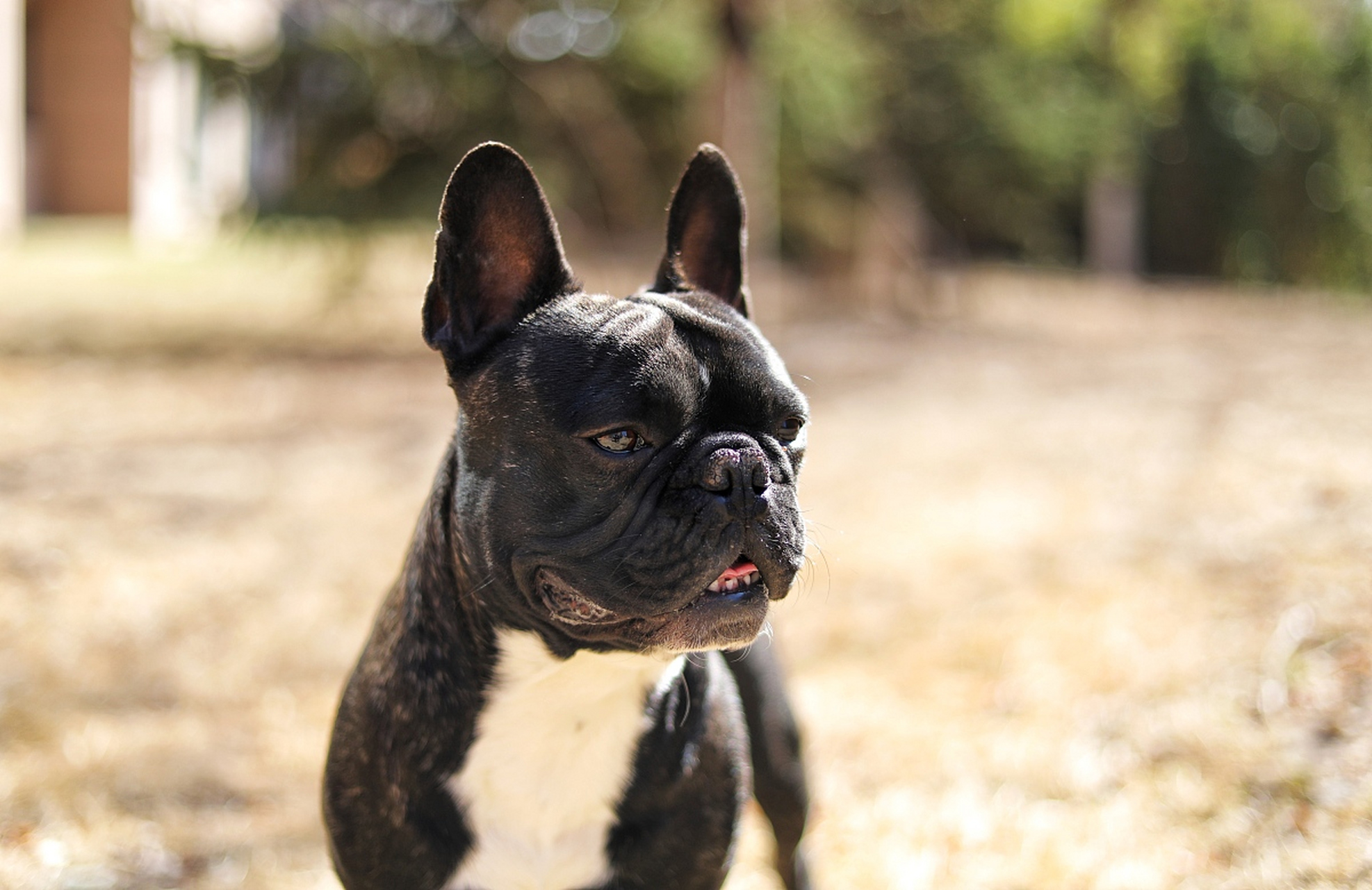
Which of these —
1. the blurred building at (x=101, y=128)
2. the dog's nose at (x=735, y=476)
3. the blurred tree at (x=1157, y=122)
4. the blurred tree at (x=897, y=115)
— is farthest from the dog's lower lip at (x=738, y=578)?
the blurred building at (x=101, y=128)

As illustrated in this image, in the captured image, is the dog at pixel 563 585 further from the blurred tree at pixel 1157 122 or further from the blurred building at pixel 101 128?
the blurred building at pixel 101 128

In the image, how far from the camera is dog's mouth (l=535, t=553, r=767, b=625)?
1993mm

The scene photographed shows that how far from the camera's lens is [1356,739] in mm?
3518

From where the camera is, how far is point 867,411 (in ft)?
28.8

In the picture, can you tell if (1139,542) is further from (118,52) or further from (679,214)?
(118,52)

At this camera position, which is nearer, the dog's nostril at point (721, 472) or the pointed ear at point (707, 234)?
the dog's nostril at point (721, 472)

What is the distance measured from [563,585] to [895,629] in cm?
323

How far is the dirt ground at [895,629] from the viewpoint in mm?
3400

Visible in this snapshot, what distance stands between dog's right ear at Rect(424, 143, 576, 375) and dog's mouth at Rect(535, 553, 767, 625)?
0.48 m

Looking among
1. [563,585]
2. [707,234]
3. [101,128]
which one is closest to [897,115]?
[707,234]

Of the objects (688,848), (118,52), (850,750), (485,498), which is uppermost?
(118,52)

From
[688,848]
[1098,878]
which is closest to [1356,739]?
[1098,878]

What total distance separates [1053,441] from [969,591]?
278 centimetres

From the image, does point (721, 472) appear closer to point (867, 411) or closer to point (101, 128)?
point (867, 411)
